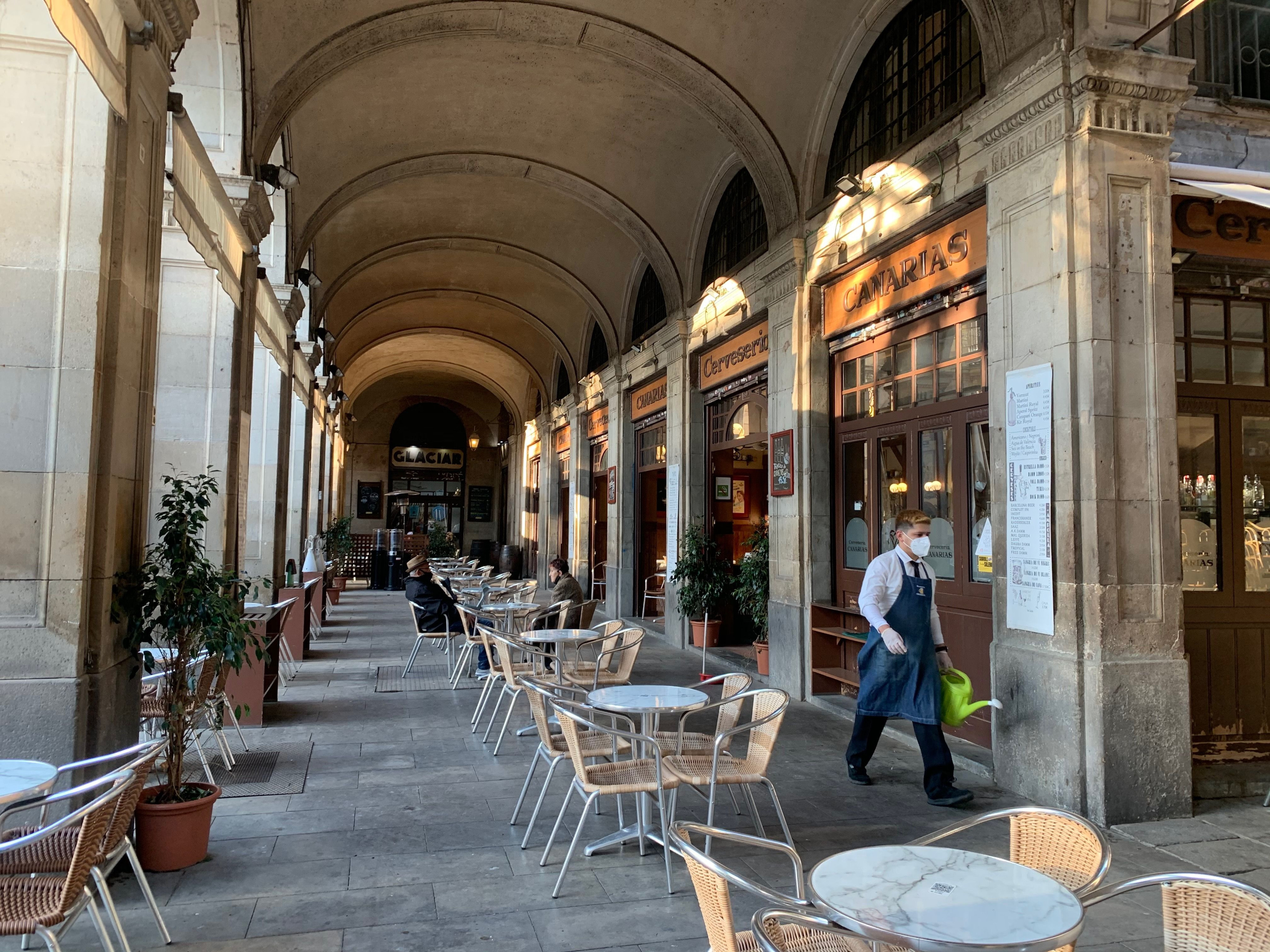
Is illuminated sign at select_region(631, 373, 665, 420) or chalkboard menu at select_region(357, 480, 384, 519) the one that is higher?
illuminated sign at select_region(631, 373, 665, 420)

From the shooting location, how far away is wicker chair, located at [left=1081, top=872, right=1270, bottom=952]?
181 cm

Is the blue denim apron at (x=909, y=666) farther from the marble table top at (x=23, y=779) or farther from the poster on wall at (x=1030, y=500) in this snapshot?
the marble table top at (x=23, y=779)

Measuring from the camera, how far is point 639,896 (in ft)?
11.0

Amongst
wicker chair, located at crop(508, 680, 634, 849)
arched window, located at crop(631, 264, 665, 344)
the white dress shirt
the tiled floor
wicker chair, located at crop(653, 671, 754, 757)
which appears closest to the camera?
the tiled floor

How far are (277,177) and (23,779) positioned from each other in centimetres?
557

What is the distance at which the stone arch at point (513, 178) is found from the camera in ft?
32.8

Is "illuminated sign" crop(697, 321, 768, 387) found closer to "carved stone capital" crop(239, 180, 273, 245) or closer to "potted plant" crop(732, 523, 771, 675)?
"potted plant" crop(732, 523, 771, 675)

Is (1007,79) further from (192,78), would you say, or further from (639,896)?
(192,78)

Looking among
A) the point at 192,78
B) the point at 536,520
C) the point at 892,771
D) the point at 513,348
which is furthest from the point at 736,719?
the point at 536,520

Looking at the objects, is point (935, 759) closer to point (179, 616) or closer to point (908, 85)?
point (179, 616)

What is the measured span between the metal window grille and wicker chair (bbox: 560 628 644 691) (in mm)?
4607

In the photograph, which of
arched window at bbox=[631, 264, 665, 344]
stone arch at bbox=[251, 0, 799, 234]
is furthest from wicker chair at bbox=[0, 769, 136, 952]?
arched window at bbox=[631, 264, 665, 344]

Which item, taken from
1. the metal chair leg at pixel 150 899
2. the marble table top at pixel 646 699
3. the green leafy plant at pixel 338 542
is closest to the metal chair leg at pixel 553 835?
the marble table top at pixel 646 699

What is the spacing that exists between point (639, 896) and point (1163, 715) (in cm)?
269
